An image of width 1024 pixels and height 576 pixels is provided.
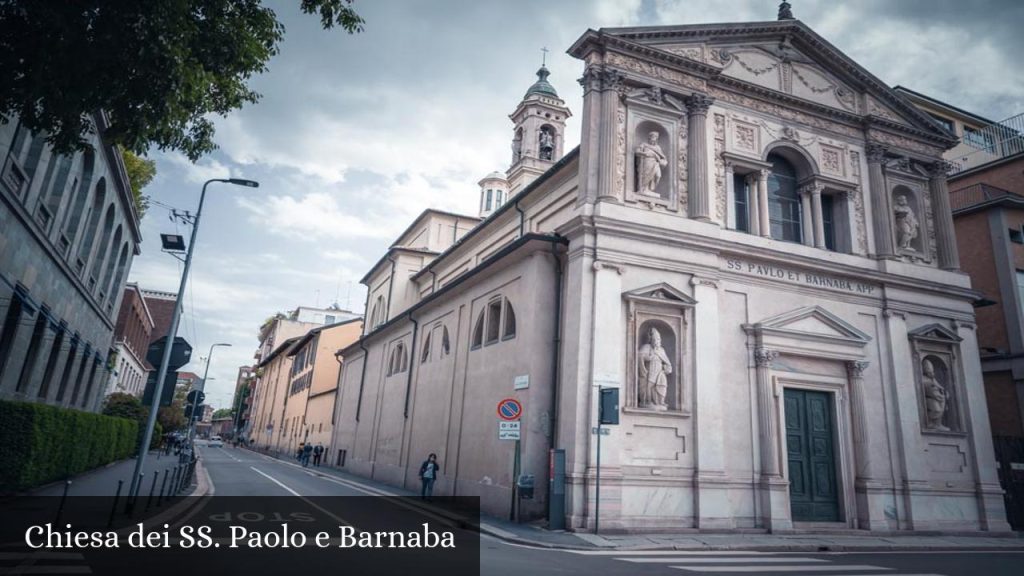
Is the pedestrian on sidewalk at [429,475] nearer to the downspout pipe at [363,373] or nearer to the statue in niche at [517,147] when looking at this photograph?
the downspout pipe at [363,373]

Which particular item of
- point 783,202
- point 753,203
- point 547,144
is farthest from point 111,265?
point 783,202

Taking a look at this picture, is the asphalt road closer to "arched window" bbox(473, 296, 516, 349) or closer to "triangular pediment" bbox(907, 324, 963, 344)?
"triangular pediment" bbox(907, 324, 963, 344)

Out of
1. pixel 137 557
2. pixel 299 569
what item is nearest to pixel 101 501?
pixel 137 557

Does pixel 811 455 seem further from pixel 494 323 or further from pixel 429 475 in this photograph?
pixel 429 475

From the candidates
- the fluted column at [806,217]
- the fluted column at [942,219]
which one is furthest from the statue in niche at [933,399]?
the fluted column at [806,217]

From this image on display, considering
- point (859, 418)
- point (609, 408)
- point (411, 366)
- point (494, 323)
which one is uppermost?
point (494, 323)

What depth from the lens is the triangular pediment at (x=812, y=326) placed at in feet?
56.1

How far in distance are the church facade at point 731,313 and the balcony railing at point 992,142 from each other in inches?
512

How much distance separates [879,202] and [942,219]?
302cm

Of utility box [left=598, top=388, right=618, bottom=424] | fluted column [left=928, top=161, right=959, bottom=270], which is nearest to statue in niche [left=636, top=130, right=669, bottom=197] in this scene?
utility box [left=598, top=388, right=618, bottom=424]

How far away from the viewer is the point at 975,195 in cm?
2578

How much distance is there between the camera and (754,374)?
16.7 metres

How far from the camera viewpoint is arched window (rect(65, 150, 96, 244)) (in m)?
18.0

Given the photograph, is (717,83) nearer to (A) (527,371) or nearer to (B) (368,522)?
(A) (527,371)
